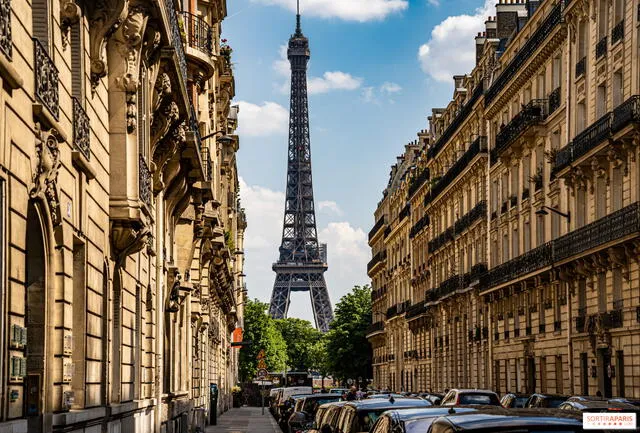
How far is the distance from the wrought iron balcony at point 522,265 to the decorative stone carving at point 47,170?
37714mm

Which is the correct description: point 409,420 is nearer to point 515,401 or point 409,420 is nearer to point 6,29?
point 6,29

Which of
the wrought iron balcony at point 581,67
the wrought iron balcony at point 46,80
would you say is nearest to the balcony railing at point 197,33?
the wrought iron balcony at point 581,67

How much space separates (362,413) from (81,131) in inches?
207

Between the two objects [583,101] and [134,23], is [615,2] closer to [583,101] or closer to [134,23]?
[583,101]

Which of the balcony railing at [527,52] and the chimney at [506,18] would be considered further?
the chimney at [506,18]

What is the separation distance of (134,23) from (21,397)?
818 centimetres

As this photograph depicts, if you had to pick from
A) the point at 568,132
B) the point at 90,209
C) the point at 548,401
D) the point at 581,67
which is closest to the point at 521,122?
the point at 568,132

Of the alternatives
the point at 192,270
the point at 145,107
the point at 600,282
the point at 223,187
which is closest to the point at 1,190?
the point at 145,107

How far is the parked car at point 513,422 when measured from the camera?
31.1 feet

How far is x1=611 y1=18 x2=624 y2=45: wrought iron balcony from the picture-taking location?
42.6 meters

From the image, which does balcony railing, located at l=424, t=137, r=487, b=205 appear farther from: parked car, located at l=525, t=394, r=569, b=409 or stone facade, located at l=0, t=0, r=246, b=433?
parked car, located at l=525, t=394, r=569, b=409

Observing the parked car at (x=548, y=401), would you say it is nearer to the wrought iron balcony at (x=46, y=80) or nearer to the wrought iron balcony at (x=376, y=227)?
the wrought iron balcony at (x=46, y=80)

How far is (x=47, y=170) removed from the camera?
13.9 meters

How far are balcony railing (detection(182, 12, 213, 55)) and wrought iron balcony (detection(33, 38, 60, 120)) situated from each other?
21.4 meters
